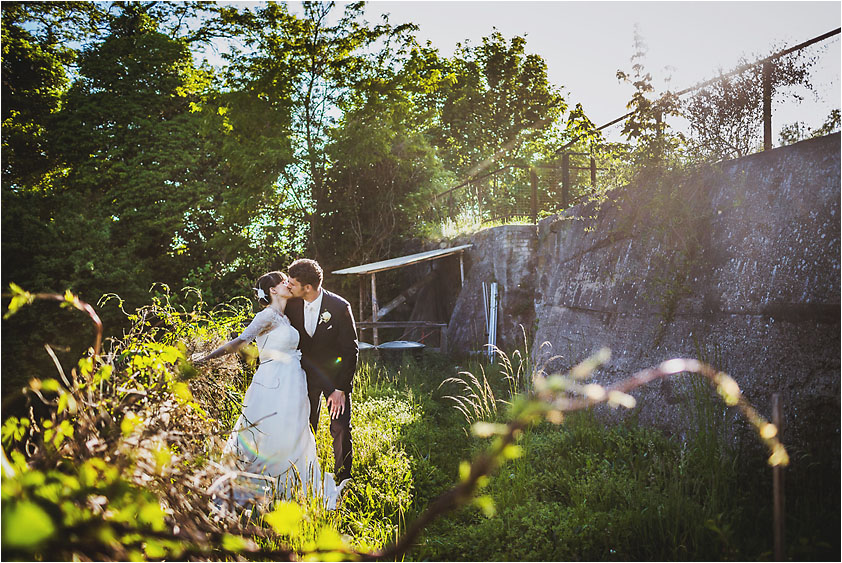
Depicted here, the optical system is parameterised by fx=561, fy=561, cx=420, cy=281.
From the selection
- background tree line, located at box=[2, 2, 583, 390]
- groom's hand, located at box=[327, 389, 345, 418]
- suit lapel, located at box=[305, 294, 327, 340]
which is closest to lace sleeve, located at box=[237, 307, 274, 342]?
suit lapel, located at box=[305, 294, 327, 340]

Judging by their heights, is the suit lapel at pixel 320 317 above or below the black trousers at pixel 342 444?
above

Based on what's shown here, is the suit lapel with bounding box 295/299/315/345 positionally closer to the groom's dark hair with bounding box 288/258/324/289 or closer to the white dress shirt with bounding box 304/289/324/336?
the white dress shirt with bounding box 304/289/324/336

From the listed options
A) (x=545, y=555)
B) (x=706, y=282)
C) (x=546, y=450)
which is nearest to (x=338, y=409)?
(x=546, y=450)

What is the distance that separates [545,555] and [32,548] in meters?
2.89

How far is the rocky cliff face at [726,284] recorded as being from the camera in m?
3.39

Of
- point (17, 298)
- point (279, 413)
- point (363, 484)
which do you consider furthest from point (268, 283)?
point (17, 298)

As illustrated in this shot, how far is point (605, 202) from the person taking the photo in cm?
625

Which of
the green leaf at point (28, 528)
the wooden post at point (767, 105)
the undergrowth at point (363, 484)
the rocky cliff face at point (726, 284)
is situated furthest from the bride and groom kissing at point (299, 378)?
the wooden post at point (767, 105)

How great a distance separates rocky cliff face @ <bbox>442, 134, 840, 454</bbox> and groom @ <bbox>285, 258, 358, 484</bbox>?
2.48 meters

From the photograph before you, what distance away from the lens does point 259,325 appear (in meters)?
4.60

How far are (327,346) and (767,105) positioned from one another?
4.49 meters

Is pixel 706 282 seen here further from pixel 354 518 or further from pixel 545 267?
pixel 545 267

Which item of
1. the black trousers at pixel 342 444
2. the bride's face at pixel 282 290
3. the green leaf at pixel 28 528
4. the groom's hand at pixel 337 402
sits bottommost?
the black trousers at pixel 342 444

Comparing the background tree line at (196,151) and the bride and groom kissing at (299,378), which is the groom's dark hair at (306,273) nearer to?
the bride and groom kissing at (299,378)
